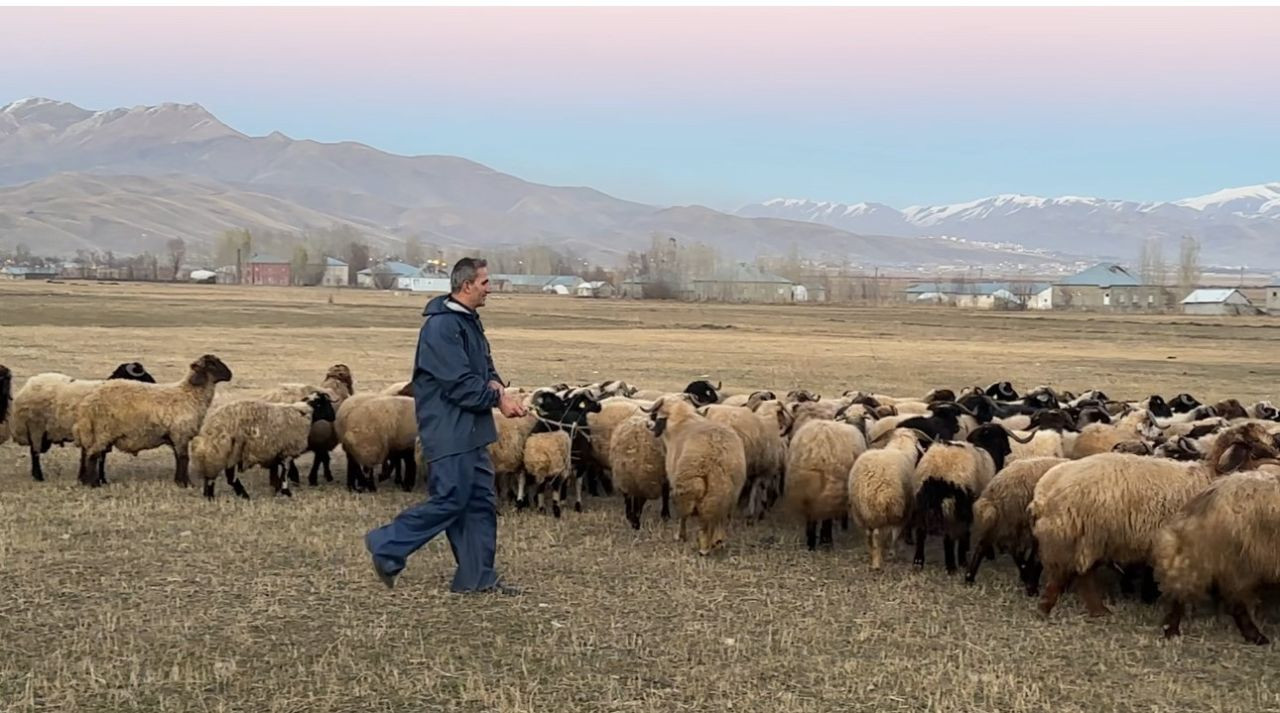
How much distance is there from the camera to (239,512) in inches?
528

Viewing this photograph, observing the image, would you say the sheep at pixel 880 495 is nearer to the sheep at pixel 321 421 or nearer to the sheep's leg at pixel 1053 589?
the sheep's leg at pixel 1053 589

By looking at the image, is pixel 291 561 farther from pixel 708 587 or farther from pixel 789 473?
pixel 789 473

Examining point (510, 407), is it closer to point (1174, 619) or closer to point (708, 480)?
point (708, 480)

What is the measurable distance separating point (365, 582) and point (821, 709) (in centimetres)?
470

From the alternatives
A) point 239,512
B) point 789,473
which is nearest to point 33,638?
point 239,512

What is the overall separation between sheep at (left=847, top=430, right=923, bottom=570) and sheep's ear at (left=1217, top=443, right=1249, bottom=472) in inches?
113

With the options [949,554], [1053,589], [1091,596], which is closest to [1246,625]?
[1091,596]

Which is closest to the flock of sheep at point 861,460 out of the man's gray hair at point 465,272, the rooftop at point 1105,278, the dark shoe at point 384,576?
the man's gray hair at point 465,272

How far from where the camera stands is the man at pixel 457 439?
31.9 feet

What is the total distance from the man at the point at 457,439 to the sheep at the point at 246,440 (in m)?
5.24

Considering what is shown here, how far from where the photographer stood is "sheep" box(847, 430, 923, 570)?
1139cm

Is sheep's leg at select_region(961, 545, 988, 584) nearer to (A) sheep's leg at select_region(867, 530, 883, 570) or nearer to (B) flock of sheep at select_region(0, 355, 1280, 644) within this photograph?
(B) flock of sheep at select_region(0, 355, 1280, 644)

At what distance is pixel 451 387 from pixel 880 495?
177 inches

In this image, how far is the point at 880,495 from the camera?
1138cm
